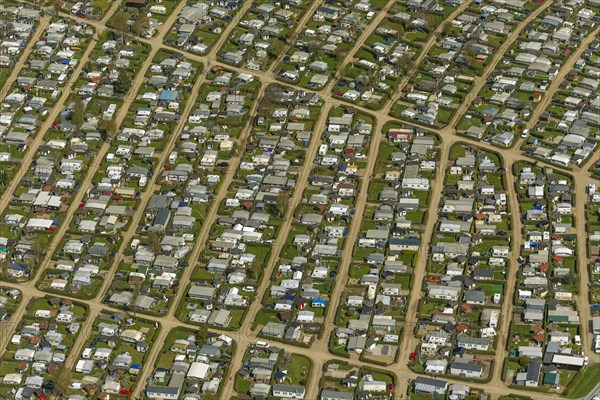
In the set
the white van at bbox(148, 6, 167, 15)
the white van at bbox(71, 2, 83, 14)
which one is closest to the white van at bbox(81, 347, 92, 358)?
the white van at bbox(148, 6, 167, 15)

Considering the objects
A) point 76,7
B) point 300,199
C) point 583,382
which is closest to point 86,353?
point 300,199

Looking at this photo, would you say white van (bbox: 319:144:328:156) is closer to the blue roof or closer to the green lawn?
the blue roof

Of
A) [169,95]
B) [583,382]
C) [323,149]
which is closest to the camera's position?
[583,382]

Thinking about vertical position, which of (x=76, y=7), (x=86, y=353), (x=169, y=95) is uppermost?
(x=76, y=7)

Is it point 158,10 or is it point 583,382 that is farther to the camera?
point 158,10

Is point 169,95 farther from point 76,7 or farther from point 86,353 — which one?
point 86,353

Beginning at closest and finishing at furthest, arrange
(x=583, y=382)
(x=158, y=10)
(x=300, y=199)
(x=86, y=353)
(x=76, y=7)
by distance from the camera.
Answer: (x=583, y=382) < (x=86, y=353) < (x=300, y=199) < (x=158, y=10) < (x=76, y=7)

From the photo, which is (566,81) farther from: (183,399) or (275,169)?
(183,399)

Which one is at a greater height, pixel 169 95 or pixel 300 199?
pixel 169 95
